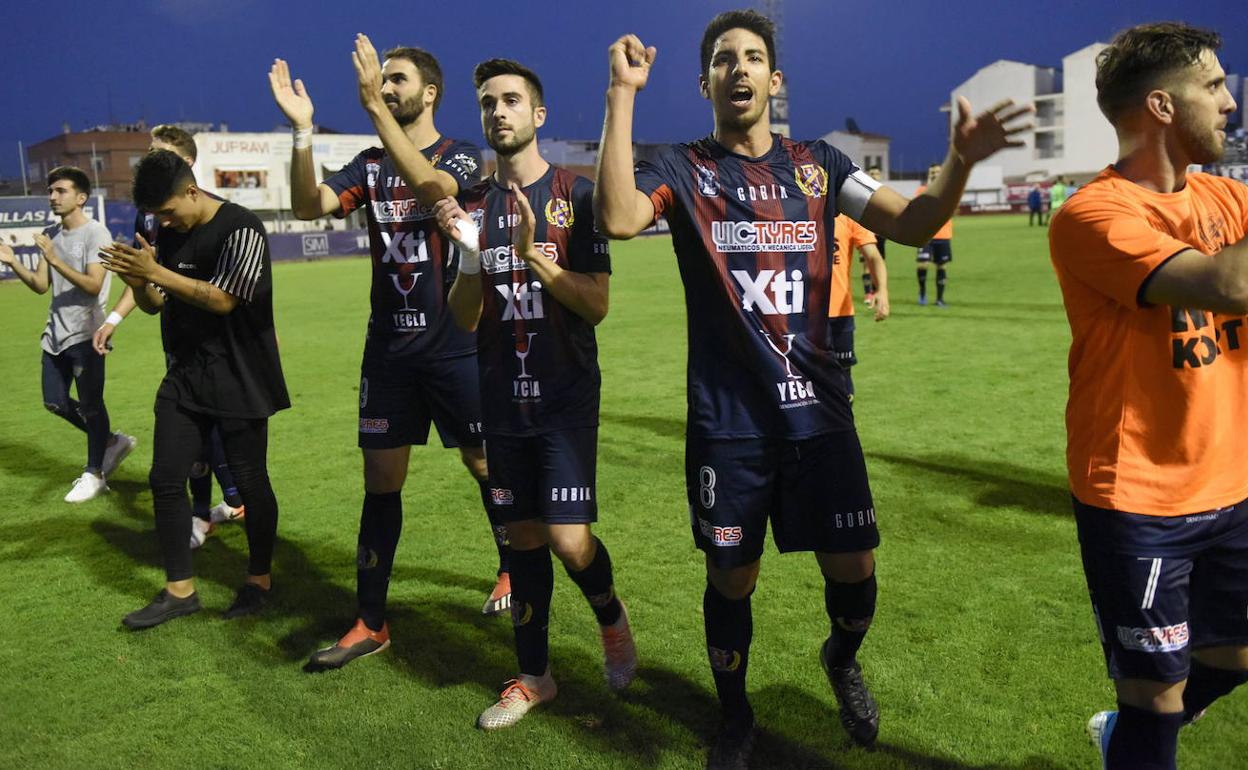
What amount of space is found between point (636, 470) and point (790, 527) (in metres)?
4.31

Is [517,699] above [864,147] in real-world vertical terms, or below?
below

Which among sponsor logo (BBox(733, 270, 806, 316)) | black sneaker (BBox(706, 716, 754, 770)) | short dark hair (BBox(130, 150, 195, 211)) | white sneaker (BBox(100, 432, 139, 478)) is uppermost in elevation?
short dark hair (BBox(130, 150, 195, 211))

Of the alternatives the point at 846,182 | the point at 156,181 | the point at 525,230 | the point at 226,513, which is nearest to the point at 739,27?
the point at 846,182

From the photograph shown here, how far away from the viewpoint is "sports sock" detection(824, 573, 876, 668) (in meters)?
3.63

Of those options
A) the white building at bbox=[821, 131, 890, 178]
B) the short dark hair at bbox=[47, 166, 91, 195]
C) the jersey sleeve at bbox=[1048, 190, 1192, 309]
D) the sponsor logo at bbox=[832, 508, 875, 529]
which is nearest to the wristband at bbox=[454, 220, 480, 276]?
the sponsor logo at bbox=[832, 508, 875, 529]

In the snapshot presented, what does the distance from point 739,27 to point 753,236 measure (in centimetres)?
69

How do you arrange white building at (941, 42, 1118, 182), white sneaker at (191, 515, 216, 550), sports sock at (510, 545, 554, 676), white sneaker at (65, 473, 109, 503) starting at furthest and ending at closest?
1. white building at (941, 42, 1118, 182)
2. white sneaker at (65, 473, 109, 503)
3. white sneaker at (191, 515, 216, 550)
4. sports sock at (510, 545, 554, 676)

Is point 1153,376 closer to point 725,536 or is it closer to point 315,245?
point 725,536

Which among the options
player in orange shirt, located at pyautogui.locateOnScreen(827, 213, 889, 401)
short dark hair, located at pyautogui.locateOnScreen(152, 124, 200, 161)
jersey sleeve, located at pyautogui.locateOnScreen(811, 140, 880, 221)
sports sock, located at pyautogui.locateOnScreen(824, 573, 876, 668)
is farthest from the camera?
player in orange shirt, located at pyautogui.locateOnScreen(827, 213, 889, 401)

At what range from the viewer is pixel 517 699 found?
404 cm

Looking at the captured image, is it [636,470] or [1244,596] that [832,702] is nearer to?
[1244,596]

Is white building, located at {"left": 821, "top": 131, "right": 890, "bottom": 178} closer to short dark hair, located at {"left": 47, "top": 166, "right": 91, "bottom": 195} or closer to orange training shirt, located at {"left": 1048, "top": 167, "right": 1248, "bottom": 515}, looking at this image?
short dark hair, located at {"left": 47, "top": 166, "right": 91, "bottom": 195}

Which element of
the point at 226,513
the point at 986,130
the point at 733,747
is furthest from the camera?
the point at 226,513

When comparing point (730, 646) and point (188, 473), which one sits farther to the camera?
point (188, 473)
